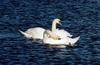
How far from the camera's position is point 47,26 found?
33062 mm

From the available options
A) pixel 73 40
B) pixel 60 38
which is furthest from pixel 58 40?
pixel 73 40

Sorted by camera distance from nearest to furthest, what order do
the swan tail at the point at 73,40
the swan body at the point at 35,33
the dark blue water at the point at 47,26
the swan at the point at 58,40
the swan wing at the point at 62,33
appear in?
the dark blue water at the point at 47,26, the swan tail at the point at 73,40, the swan at the point at 58,40, the swan wing at the point at 62,33, the swan body at the point at 35,33

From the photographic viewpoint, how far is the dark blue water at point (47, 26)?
26531 mm

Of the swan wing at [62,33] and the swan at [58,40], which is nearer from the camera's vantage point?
the swan at [58,40]

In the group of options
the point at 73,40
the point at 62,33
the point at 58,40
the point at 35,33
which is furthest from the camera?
the point at 35,33

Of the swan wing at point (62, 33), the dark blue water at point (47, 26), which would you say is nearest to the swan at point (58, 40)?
the swan wing at point (62, 33)

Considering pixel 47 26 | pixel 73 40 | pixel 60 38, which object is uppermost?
pixel 47 26

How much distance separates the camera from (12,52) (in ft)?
90.2

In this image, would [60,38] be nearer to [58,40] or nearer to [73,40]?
[58,40]

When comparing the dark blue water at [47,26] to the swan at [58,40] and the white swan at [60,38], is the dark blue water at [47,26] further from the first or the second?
the white swan at [60,38]

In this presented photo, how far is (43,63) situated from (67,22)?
8561mm

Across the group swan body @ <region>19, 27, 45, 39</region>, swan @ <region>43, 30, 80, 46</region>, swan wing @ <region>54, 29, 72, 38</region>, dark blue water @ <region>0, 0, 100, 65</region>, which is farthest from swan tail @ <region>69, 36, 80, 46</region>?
swan body @ <region>19, 27, 45, 39</region>

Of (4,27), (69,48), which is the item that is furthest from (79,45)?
(4,27)

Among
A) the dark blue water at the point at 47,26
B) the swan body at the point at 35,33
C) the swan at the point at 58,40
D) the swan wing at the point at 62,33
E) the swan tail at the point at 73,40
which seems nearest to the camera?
the dark blue water at the point at 47,26
